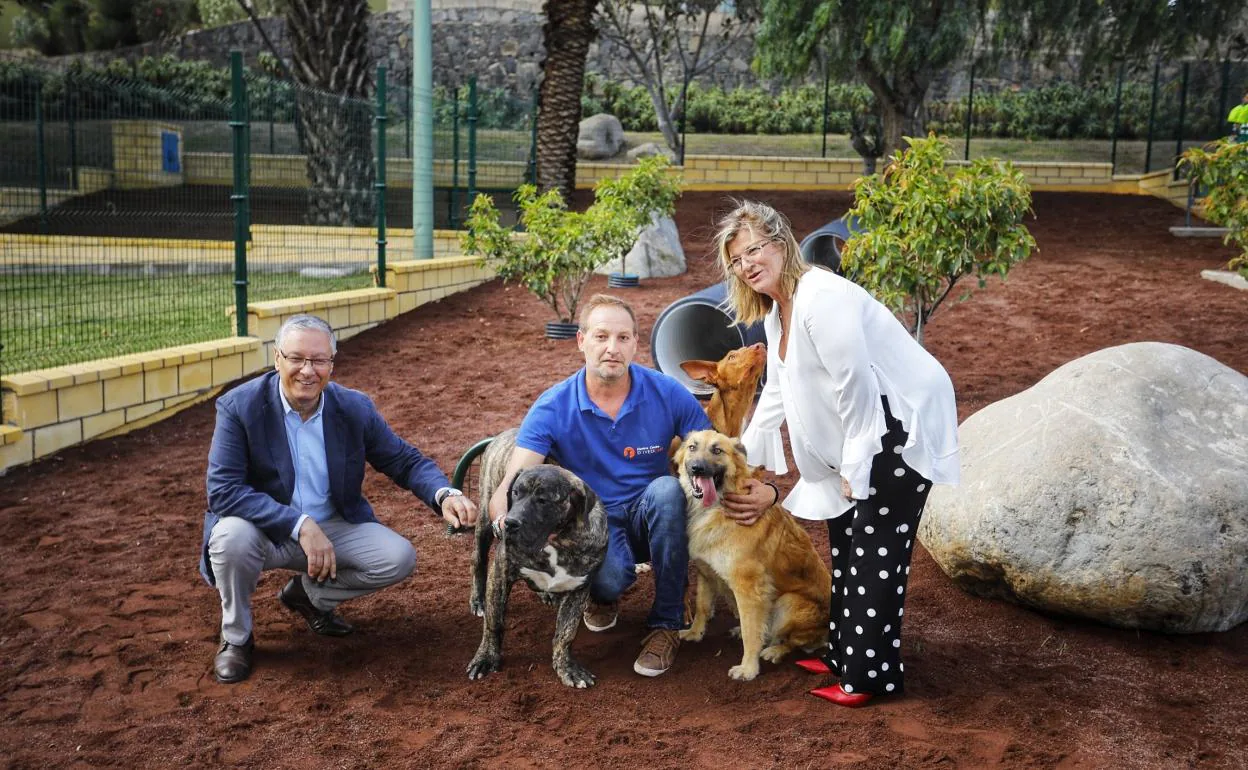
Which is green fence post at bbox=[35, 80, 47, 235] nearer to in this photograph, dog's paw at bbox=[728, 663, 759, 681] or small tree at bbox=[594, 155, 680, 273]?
small tree at bbox=[594, 155, 680, 273]

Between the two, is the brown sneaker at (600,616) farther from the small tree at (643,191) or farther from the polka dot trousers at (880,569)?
the small tree at (643,191)

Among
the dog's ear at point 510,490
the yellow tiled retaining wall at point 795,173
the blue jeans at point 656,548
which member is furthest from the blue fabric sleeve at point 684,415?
the yellow tiled retaining wall at point 795,173

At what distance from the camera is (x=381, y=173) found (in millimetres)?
10922

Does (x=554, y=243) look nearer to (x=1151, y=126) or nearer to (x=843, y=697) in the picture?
(x=843, y=697)

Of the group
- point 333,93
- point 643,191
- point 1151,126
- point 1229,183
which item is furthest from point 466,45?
point 1229,183

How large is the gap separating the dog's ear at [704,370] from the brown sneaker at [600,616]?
4.99 feet

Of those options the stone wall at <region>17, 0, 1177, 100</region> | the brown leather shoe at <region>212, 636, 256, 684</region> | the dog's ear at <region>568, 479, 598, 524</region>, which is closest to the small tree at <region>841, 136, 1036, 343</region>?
the dog's ear at <region>568, 479, 598, 524</region>

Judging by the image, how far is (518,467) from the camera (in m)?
4.28

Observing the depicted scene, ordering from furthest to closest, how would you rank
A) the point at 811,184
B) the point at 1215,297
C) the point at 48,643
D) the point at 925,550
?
the point at 811,184, the point at 1215,297, the point at 925,550, the point at 48,643

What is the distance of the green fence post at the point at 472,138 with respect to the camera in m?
13.0

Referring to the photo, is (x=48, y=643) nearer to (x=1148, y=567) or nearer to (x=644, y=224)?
(x=1148, y=567)

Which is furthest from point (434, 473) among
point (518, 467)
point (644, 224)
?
point (644, 224)

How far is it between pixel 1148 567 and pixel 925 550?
1376mm

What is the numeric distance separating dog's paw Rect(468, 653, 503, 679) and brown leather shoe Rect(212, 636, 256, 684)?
34.2 inches
